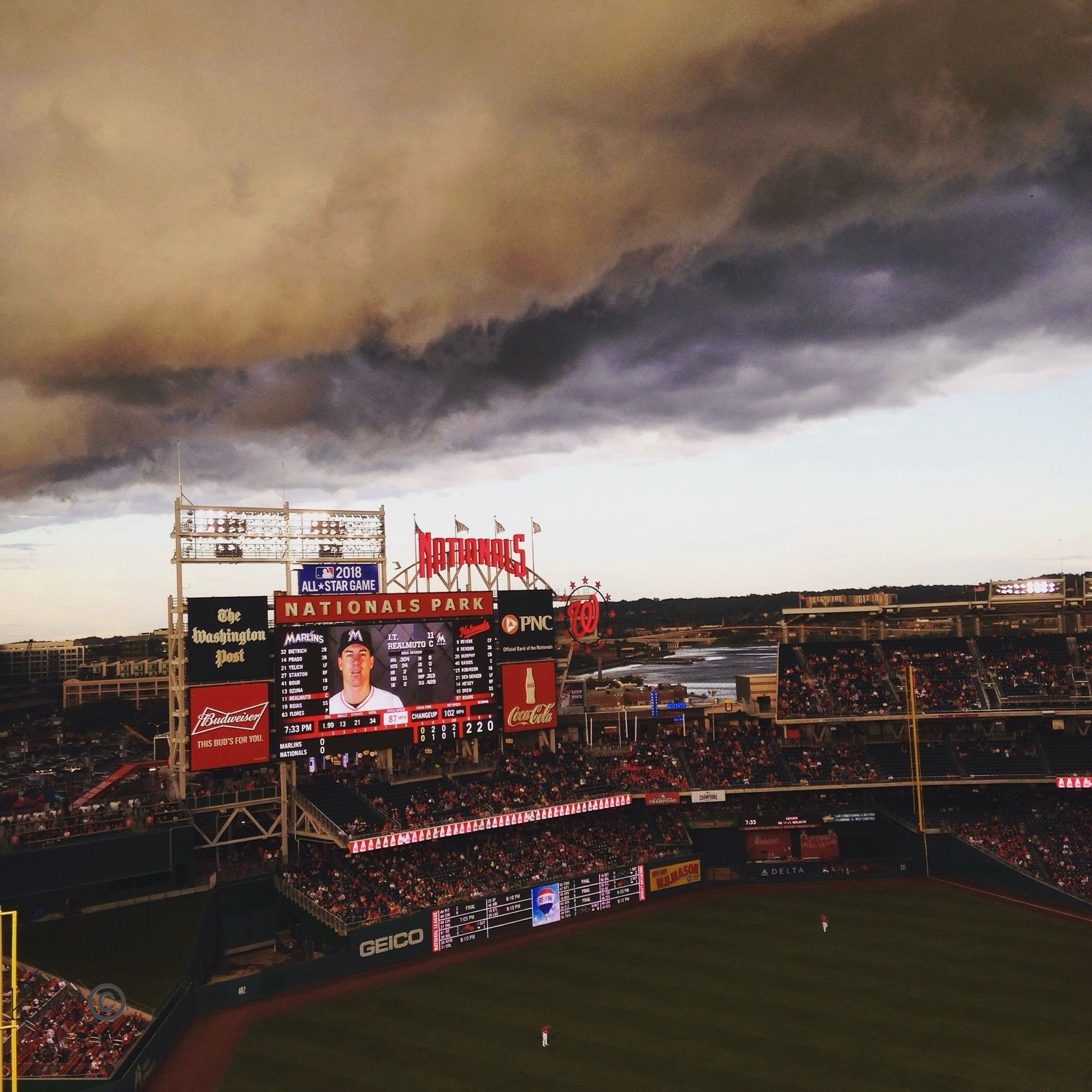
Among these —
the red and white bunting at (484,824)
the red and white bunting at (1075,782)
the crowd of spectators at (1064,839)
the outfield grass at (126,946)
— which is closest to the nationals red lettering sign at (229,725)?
the outfield grass at (126,946)

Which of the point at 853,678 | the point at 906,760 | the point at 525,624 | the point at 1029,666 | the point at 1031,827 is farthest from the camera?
the point at 853,678

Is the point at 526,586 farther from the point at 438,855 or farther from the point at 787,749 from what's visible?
the point at 787,749

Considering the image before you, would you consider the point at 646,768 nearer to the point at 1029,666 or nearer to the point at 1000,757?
the point at 1000,757

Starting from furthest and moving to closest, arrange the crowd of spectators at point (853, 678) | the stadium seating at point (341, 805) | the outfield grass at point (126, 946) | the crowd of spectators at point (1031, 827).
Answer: the crowd of spectators at point (853, 678) < the crowd of spectators at point (1031, 827) < the stadium seating at point (341, 805) < the outfield grass at point (126, 946)

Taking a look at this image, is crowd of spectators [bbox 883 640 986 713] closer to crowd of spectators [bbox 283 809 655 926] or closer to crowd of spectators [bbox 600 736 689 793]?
crowd of spectators [bbox 600 736 689 793]

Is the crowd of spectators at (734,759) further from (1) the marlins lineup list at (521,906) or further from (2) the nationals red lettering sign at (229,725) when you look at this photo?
(2) the nationals red lettering sign at (229,725)

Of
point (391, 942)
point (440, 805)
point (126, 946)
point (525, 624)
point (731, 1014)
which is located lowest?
point (731, 1014)

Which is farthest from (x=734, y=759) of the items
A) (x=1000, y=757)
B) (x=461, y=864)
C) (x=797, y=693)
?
(x=461, y=864)
